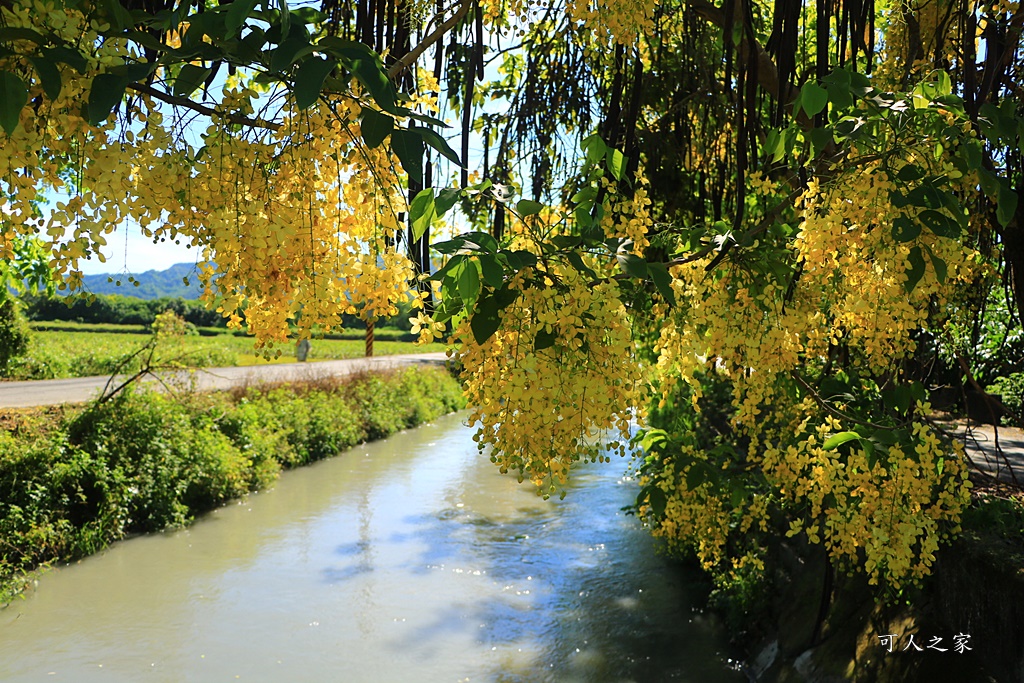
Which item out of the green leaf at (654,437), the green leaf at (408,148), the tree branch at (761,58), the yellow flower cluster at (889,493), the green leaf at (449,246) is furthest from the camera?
the green leaf at (654,437)

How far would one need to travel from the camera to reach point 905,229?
1599 millimetres

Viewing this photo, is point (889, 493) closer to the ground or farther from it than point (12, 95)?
closer to the ground

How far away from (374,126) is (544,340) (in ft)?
1.79

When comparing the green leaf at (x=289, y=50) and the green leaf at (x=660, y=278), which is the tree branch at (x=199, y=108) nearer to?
the green leaf at (x=289, y=50)

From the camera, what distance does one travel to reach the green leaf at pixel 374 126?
0.98 m

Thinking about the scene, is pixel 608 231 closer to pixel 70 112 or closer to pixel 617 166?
pixel 617 166

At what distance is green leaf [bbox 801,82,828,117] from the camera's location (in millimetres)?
1523

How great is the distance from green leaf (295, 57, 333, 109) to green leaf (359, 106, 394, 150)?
0.11m

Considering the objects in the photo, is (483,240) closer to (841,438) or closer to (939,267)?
(939,267)

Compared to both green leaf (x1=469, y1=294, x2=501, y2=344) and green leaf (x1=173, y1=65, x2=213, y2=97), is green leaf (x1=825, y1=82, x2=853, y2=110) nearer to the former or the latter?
green leaf (x1=469, y1=294, x2=501, y2=344)

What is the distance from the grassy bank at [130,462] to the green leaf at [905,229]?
569cm

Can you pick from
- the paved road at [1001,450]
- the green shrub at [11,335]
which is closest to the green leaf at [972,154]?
the paved road at [1001,450]

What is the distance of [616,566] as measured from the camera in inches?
239

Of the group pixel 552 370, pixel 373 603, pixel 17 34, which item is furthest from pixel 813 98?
pixel 373 603
